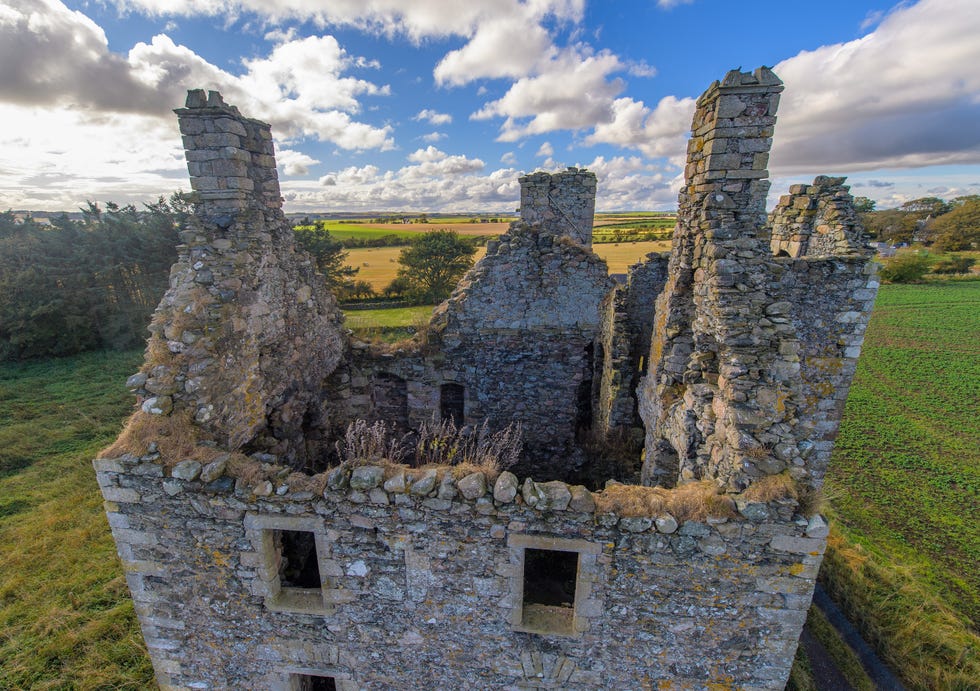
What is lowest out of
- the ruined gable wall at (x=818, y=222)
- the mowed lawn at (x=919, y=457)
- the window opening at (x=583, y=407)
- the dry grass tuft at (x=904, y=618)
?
the mowed lawn at (x=919, y=457)

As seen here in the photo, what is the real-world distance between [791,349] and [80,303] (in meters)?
38.5

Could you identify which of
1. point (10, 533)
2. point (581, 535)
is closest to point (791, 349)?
point (581, 535)

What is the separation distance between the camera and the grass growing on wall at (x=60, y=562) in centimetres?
812

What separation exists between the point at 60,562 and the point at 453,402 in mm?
10460

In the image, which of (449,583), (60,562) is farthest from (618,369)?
(60,562)

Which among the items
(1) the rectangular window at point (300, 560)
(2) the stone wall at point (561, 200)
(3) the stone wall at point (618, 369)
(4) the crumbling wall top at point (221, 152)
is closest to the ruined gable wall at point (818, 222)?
(3) the stone wall at point (618, 369)

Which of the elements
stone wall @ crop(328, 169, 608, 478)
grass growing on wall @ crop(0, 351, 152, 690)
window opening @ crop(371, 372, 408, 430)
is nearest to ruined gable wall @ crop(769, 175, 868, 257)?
stone wall @ crop(328, 169, 608, 478)

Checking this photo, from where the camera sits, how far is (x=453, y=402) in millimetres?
10203

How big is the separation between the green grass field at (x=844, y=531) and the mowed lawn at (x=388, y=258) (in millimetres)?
21073

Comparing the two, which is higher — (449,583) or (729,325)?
(729,325)

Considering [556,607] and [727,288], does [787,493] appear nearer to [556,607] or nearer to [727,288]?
[727,288]

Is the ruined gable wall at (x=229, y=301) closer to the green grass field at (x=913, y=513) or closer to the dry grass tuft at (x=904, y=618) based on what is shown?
the dry grass tuft at (x=904, y=618)

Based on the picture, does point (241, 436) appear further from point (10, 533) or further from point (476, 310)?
point (10, 533)

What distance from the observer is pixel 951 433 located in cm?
1808
